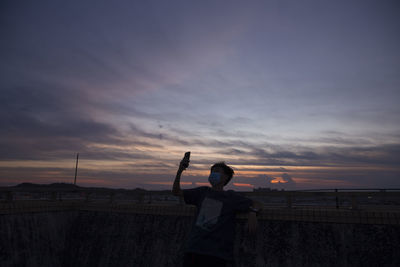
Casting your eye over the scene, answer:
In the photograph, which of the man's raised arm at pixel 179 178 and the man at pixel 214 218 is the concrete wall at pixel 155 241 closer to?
the man at pixel 214 218

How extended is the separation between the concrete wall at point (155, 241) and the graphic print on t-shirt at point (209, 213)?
192 cm

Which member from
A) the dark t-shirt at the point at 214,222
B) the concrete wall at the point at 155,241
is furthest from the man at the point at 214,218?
the concrete wall at the point at 155,241

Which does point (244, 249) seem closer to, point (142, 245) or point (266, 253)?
point (266, 253)

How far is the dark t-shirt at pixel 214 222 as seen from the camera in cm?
381

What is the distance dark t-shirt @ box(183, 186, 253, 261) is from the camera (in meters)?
3.81

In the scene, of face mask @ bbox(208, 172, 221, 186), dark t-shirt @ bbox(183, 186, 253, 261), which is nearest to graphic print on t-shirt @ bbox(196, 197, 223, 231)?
dark t-shirt @ bbox(183, 186, 253, 261)

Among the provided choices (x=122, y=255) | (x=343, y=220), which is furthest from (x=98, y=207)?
(x=343, y=220)

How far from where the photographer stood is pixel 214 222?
12.9 feet

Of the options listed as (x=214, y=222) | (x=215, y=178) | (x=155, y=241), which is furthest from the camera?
(x=155, y=241)

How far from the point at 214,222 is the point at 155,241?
3.54 metres

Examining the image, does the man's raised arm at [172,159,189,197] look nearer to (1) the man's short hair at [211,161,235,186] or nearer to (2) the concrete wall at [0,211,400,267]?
(1) the man's short hair at [211,161,235,186]

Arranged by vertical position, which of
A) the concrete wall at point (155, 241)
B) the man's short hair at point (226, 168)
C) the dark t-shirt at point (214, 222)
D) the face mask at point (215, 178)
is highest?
the man's short hair at point (226, 168)

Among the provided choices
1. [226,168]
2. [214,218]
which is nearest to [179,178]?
[226,168]

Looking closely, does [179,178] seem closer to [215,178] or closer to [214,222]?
[215,178]
